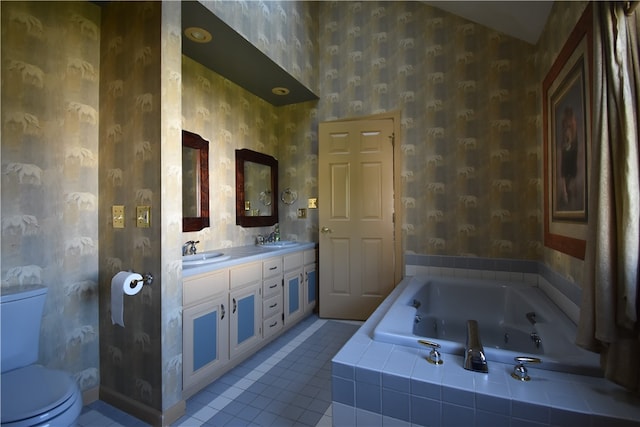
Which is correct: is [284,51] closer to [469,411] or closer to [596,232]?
[596,232]

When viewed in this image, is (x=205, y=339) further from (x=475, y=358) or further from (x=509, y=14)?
(x=509, y=14)

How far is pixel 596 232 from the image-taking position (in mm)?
1004

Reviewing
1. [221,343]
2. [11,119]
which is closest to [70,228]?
[11,119]

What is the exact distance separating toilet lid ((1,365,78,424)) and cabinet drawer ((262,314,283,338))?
1.33 metres

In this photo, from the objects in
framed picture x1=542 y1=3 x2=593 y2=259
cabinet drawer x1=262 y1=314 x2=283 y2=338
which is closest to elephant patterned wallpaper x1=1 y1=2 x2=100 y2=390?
cabinet drawer x1=262 y1=314 x2=283 y2=338

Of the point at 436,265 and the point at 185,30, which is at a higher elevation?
the point at 185,30

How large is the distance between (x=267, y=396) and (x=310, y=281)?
4.74ft

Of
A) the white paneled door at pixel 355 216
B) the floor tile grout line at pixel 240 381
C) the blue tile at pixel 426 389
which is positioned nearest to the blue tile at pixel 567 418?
the blue tile at pixel 426 389

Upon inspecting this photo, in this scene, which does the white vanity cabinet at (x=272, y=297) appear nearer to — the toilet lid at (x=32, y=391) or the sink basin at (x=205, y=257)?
the sink basin at (x=205, y=257)

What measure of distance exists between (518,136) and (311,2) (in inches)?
98.6

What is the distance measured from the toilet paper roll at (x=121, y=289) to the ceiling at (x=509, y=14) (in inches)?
116

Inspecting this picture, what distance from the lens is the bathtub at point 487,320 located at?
4.27ft

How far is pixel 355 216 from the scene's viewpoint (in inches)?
124

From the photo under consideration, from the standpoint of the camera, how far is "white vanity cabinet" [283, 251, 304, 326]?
2783 millimetres
